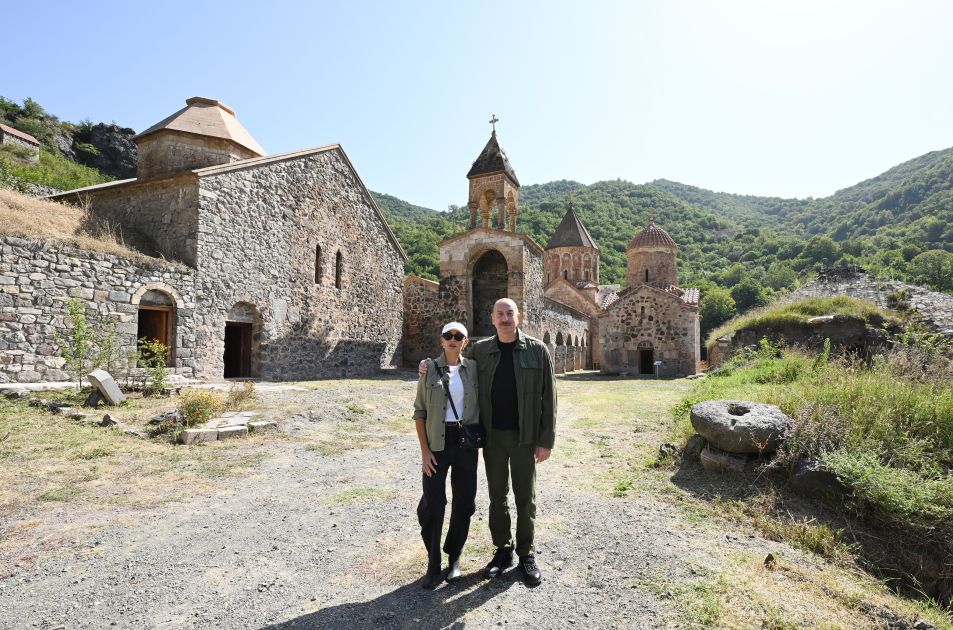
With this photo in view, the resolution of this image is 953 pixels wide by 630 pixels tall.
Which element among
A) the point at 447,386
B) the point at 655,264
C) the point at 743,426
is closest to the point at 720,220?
the point at 655,264

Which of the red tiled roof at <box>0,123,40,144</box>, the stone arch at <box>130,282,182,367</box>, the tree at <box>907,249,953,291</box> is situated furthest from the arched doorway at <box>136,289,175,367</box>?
the tree at <box>907,249,953,291</box>

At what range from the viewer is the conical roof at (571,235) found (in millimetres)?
31734

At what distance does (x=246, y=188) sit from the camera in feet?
42.5

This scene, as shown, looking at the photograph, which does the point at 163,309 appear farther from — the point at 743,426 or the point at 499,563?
the point at 743,426

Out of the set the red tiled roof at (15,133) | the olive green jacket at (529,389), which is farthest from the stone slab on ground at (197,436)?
the red tiled roof at (15,133)

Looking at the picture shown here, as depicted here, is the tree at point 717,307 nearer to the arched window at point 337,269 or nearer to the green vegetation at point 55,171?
the arched window at point 337,269

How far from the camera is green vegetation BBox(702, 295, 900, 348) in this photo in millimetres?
11406

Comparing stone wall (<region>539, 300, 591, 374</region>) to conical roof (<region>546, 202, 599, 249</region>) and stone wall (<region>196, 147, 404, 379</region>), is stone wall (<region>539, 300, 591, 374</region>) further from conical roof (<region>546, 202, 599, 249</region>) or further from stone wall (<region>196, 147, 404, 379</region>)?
stone wall (<region>196, 147, 404, 379</region>)

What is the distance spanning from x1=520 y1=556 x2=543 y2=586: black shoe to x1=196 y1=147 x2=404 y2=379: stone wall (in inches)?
434

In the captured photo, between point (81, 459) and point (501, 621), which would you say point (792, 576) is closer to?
point (501, 621)

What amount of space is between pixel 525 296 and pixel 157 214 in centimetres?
1129

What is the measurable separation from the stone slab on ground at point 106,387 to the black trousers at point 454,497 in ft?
24.4

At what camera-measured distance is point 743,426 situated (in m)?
5.04

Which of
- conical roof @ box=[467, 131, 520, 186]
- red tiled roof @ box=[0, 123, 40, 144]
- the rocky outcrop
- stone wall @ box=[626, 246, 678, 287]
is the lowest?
stone wall @ box=[626, 246, 678, 287]
